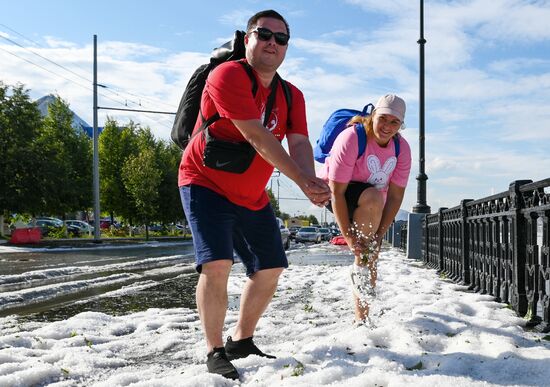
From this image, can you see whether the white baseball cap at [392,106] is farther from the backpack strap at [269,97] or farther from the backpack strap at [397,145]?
the backpack strap at [269,97]

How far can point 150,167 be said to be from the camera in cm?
4534

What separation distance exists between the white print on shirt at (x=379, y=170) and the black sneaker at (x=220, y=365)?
5.87ft

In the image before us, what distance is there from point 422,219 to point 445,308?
9137mm

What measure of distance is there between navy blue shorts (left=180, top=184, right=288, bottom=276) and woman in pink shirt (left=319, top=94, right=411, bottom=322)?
833mm

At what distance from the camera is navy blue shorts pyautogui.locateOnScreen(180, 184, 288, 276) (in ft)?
11.0

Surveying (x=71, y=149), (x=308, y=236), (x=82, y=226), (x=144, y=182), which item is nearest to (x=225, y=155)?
(x=71, y=149)

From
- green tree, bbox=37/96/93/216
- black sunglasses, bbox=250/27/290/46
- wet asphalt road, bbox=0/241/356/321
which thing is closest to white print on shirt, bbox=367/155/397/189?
black sunglasses, bbox=250/27/290/46

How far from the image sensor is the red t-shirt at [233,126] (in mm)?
3200

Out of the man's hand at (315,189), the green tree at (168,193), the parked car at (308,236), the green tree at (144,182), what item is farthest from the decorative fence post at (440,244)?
the green tree at (168,193)

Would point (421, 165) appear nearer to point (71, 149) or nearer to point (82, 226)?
point (71, 149)

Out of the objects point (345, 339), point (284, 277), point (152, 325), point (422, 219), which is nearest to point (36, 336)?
point (152, 325)

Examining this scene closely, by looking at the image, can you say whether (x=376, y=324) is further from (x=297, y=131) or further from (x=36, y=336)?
(x=36, y=336)

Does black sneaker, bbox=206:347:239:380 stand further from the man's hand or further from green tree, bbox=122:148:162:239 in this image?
green tree, bbox=122:148:162:239

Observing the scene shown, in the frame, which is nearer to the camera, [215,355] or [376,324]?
[215,355]
